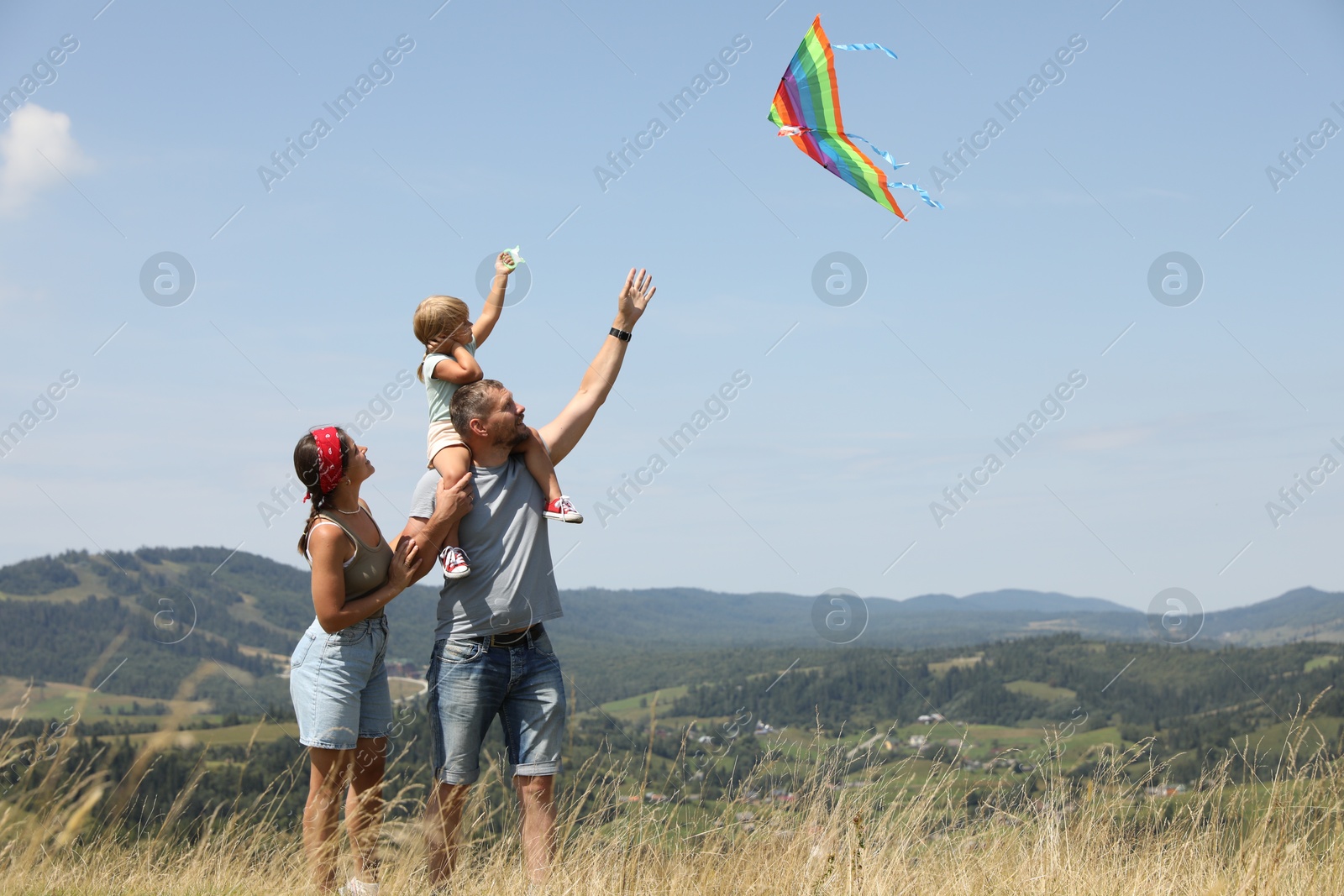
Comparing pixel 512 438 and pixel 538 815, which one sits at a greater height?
pixel 512 438

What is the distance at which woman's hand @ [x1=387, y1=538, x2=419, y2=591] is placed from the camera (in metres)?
3.60

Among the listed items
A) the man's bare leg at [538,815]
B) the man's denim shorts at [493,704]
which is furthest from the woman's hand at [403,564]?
the man's bare leg at [538,815]

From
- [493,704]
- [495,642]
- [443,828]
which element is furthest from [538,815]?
[495,642]

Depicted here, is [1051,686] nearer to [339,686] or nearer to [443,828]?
[443,828]

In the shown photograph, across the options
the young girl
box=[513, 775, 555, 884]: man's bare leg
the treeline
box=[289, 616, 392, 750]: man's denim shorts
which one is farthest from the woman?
the treeline

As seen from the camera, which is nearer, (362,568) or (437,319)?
(362,568)

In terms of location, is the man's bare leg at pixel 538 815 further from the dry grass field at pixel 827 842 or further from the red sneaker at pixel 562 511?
the red sneaker at pixel 562 511

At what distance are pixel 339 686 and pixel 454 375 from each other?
1374 millimetres

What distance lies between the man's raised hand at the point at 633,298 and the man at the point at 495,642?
66 cm

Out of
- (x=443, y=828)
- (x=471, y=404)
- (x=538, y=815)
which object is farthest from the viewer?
(x=471, y=404)

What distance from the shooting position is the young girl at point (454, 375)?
3.73 m

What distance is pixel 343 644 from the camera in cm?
354

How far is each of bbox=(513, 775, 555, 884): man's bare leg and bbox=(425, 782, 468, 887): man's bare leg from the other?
23 centimetres

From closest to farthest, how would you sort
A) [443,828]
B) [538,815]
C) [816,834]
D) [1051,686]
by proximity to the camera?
[443,828] < [538,815] < [816,834] < [1051,686]
